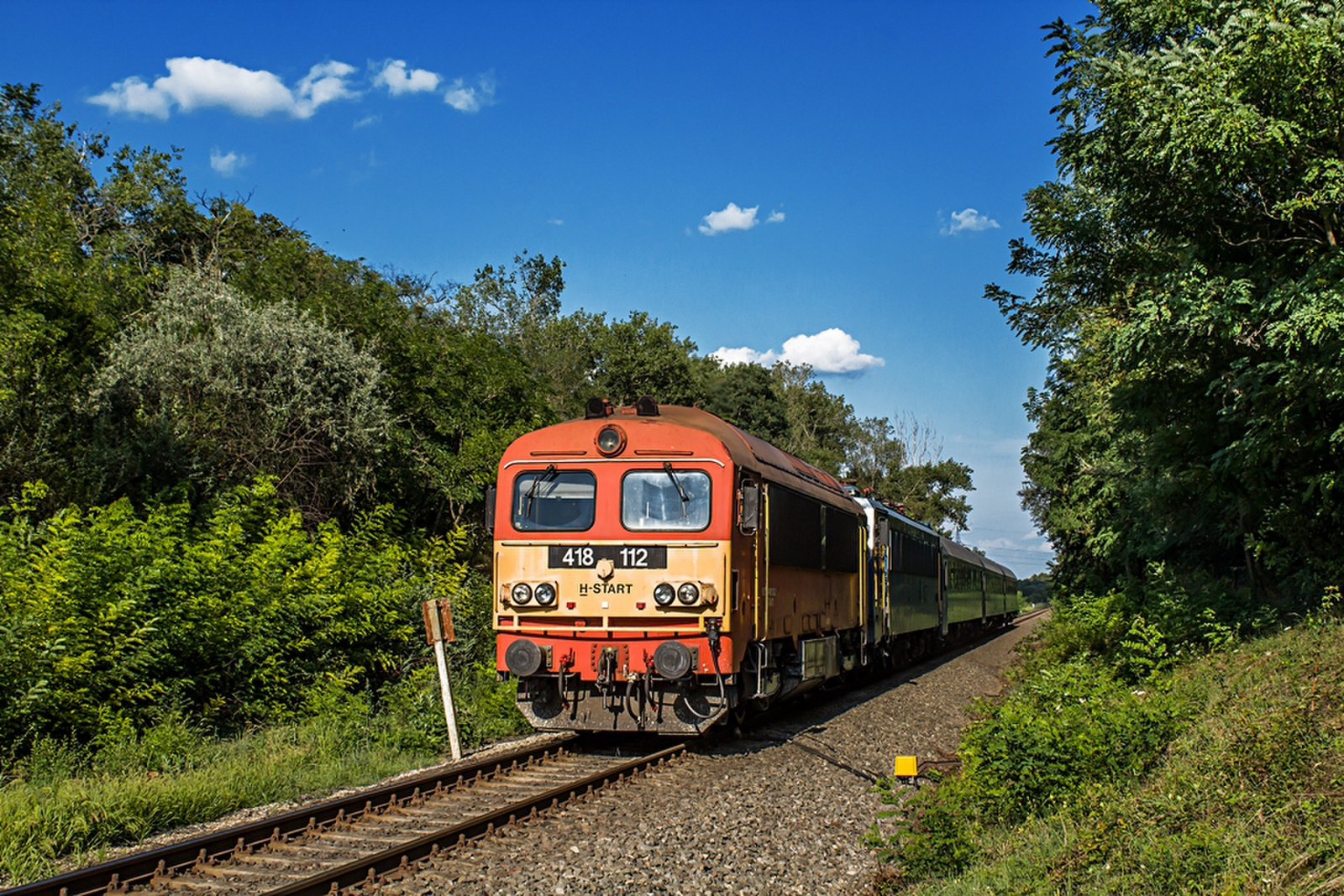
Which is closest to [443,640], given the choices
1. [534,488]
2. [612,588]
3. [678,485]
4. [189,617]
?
[534,488]

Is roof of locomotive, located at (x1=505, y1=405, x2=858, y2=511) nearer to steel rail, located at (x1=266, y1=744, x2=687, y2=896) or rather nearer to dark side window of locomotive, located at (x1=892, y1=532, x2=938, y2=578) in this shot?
steel rail, located at (x1=266, y1=744, x2=687, y2=896)

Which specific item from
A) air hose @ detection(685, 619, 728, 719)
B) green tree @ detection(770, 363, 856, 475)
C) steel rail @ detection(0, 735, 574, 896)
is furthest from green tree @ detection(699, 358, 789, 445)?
steel rail @ detection(0, 735, 574, 896)

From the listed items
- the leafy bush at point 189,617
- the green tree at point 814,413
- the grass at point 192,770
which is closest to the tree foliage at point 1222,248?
the grass at point 192,770

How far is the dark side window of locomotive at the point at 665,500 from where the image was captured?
32.5 feet

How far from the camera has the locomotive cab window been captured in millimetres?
9914

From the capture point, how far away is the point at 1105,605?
1808 centimetres

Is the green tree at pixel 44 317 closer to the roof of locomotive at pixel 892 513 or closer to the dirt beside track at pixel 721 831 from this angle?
the dirt beside track at pixel 721 831

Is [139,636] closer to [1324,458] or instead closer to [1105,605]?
[1324,458]

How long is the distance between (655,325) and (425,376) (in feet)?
82.7

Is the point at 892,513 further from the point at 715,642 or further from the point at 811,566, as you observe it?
the point at 715,642

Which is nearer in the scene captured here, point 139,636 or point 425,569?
point 139,636

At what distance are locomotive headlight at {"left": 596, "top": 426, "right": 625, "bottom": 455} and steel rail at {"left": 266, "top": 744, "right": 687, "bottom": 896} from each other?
3.21 m

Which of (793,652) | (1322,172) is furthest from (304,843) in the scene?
(1322,172)

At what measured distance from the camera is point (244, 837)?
6672mm
